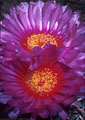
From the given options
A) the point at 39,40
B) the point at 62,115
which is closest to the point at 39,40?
the point at 39,40

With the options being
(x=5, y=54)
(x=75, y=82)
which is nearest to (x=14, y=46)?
(x=5, y=54)

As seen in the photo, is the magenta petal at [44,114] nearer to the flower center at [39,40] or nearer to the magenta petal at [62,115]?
the magenta petal at [62,115]

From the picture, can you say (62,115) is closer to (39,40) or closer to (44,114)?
(44,114)

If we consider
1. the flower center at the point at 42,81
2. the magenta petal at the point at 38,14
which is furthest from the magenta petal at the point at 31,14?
the flower center at the point at 42,81

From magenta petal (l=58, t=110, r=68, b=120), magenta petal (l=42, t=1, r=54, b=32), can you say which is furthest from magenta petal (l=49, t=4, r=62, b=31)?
magenta petal (l=58, t=110, r=68, b=120)

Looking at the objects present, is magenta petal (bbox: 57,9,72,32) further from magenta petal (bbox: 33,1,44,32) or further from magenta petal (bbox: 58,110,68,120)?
magenta petal (bbox: 58,110,68,120)

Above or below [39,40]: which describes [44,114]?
below
